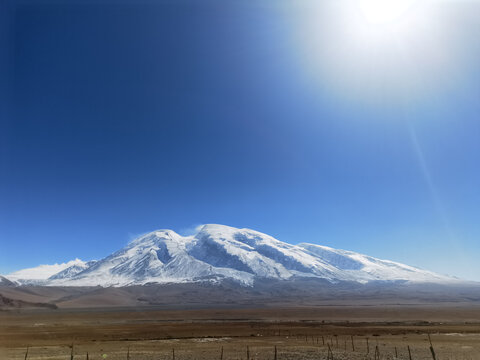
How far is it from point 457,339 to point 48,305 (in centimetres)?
20087

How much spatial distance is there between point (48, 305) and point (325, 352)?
195418 millimetres

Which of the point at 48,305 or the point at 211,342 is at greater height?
the point at 211,342

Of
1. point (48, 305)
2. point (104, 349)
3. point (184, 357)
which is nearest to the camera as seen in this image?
point (184, 357)

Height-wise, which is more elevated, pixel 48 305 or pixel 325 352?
pixel 325 352

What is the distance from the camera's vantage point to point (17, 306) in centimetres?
17500

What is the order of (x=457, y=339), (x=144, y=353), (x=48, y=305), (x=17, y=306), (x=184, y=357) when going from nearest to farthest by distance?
(x=184, y=357)
(x=144, y=353)
(x=457, y=339)
(x=17, y=306)
(x=48, y=305)

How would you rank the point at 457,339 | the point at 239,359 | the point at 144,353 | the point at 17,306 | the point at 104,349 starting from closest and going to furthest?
1. the point at 239,359
2. the point at 144,353
3. the point at 104,349
4. the point at 457,339
5. the point at 17,306

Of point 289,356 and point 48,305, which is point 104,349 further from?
point 48,305

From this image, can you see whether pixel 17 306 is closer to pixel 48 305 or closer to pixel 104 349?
pixel 48 305

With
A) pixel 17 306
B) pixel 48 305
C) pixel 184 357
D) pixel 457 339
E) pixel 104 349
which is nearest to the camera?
pixel 184 357

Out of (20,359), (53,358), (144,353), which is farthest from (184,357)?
(20,359)

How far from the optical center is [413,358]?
35.2m

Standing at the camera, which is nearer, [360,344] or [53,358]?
[53,358]

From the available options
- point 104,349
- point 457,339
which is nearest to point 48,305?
point 104,349
